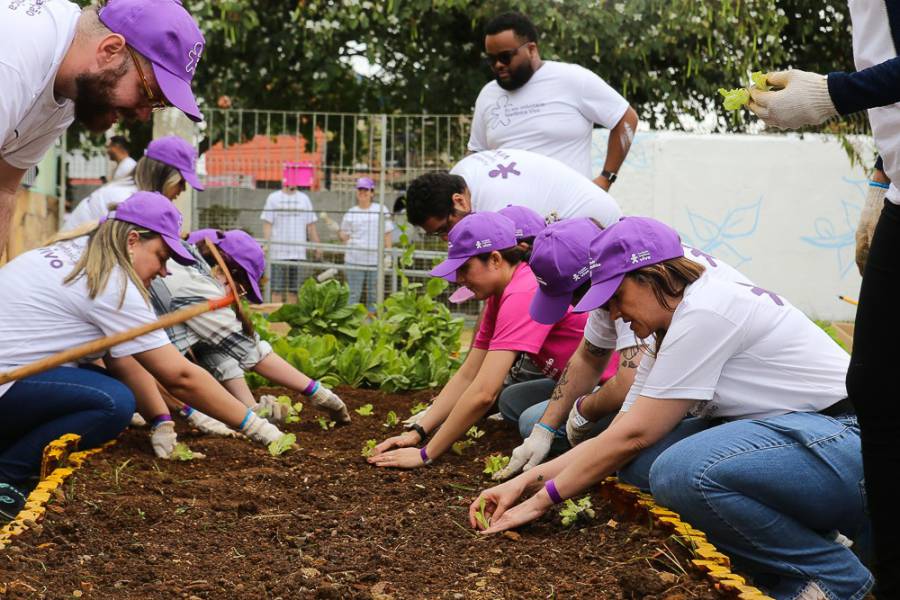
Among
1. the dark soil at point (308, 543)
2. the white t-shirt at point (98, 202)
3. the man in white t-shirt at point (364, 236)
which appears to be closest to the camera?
the dark soil at point (308, 543)

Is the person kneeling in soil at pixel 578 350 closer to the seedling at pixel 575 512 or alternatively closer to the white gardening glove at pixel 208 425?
the seedling at pixel 575 512

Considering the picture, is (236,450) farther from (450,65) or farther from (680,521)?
(450,65)

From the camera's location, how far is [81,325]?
13.2 ft

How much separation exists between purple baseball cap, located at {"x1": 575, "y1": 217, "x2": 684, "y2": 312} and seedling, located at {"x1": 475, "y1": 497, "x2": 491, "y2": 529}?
713mm

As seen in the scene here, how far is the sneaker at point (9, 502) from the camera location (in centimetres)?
362

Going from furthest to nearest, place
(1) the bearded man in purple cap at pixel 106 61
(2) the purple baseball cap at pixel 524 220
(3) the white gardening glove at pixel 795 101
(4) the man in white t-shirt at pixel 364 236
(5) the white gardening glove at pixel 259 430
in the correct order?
1. (4) the man in white t-shirt at pixel 364 236
2. (5) the white gardening glove at pixel 259 430
3. (2) the purple baseball cap at pixel 524 220
4. (1) the bearded man in purple cap at pixel 106 61
5. (3) the white gardening glove at pixel 795 101

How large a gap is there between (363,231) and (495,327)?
6642 mm

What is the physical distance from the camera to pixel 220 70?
13.4 metres

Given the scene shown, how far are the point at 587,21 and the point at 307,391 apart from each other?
7.81 meters

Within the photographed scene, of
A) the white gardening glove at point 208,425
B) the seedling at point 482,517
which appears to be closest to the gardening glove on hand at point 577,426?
the seedling at point 482,517

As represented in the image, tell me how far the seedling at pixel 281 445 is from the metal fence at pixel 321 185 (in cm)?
574

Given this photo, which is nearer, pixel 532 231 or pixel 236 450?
pixel 532 231

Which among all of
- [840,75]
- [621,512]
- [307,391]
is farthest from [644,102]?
[840,75]

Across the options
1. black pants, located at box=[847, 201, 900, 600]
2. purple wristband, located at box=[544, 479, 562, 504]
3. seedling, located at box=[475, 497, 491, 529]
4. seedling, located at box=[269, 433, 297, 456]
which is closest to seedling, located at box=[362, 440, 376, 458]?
seedling, located at box=[269, 433, 297, 456]
